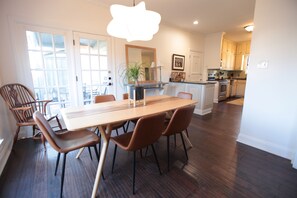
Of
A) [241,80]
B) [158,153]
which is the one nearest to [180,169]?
[158,153]

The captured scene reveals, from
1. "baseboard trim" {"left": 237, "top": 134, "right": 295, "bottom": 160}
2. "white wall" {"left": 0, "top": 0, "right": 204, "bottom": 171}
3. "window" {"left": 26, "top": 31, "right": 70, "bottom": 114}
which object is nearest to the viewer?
"baseboard trim" {"left": 237, "top": 134, "right": 295, "bottom": 160}

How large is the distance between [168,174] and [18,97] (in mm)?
2741

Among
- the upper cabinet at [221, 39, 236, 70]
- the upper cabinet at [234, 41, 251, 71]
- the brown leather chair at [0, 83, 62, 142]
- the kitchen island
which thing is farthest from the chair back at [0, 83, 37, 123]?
the upper cabinet at [234, 41, 251, 71]

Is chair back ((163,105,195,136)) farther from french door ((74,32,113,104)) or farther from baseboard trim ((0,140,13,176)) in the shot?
french door ((74,32,113,104))

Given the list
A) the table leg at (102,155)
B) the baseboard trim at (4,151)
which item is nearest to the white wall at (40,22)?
the baseboard trim at (4,151)

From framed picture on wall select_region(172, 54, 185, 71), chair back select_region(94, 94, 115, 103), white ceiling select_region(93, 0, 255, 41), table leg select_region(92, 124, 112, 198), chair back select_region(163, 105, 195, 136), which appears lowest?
table leg select_region(92, 124, 112, 198)

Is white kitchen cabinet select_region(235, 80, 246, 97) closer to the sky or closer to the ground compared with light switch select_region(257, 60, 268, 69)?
closer to the ground

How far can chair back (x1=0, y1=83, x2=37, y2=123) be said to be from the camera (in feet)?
→ 6.92

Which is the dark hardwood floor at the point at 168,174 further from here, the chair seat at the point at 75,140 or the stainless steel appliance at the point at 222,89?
the stainless steel appliance at the point at 222,89

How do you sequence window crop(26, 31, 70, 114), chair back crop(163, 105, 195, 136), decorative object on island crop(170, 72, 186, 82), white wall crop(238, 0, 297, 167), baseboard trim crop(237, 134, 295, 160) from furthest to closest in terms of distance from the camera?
decorative object on island crop(170, 72, 186, 82) → window crop(26, 31, 70, 114) → baseboard trim crop(237, 134, 295, 160) → white wall crop(238, 0, 297, 167) → chair back crop(163, 105, 195, 136)

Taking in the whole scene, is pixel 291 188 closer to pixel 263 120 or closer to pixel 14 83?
pixel 263 120

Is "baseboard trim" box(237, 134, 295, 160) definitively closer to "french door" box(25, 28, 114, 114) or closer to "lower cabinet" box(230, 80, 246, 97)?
"french door" box(25, 28, 114, 114)

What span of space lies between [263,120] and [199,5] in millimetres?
2705

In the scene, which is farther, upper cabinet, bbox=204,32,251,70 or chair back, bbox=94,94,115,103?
upper cabinet, bbox=204,32,251,70
